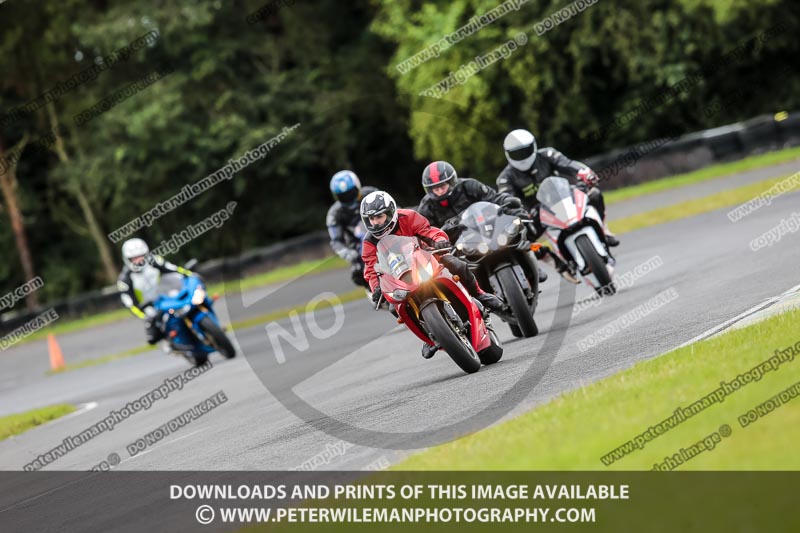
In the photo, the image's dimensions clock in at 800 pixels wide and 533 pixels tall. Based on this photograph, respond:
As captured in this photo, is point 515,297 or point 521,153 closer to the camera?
point 515,297

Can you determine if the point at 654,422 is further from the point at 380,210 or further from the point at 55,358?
the point at 55,358

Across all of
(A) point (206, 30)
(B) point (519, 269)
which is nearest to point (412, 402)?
(B) point (519, 269)

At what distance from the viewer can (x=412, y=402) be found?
10125 millimetres

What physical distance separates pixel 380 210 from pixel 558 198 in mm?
3674

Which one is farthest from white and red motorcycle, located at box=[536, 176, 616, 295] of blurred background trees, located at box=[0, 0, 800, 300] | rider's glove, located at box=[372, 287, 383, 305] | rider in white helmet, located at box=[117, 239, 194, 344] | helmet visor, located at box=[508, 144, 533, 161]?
blurred background trees, located at box=[0, 0, 800, 300]

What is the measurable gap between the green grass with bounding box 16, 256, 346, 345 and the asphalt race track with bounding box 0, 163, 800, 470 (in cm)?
1142

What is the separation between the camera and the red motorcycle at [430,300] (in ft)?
33.3

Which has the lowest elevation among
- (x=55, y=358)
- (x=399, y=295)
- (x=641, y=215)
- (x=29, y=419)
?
(x=641, y=215)

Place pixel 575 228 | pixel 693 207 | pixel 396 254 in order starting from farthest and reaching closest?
pixel 693 207
pixel 575 228
pixel 396 254

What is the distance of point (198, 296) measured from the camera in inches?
691

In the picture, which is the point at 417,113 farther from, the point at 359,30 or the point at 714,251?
the point at 714,251

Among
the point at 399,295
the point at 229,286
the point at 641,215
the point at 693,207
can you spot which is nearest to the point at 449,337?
the point at 399,295

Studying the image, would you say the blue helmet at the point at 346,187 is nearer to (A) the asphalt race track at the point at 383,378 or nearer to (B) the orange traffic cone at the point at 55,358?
(A) the asphalt race track at the point at 383,378
